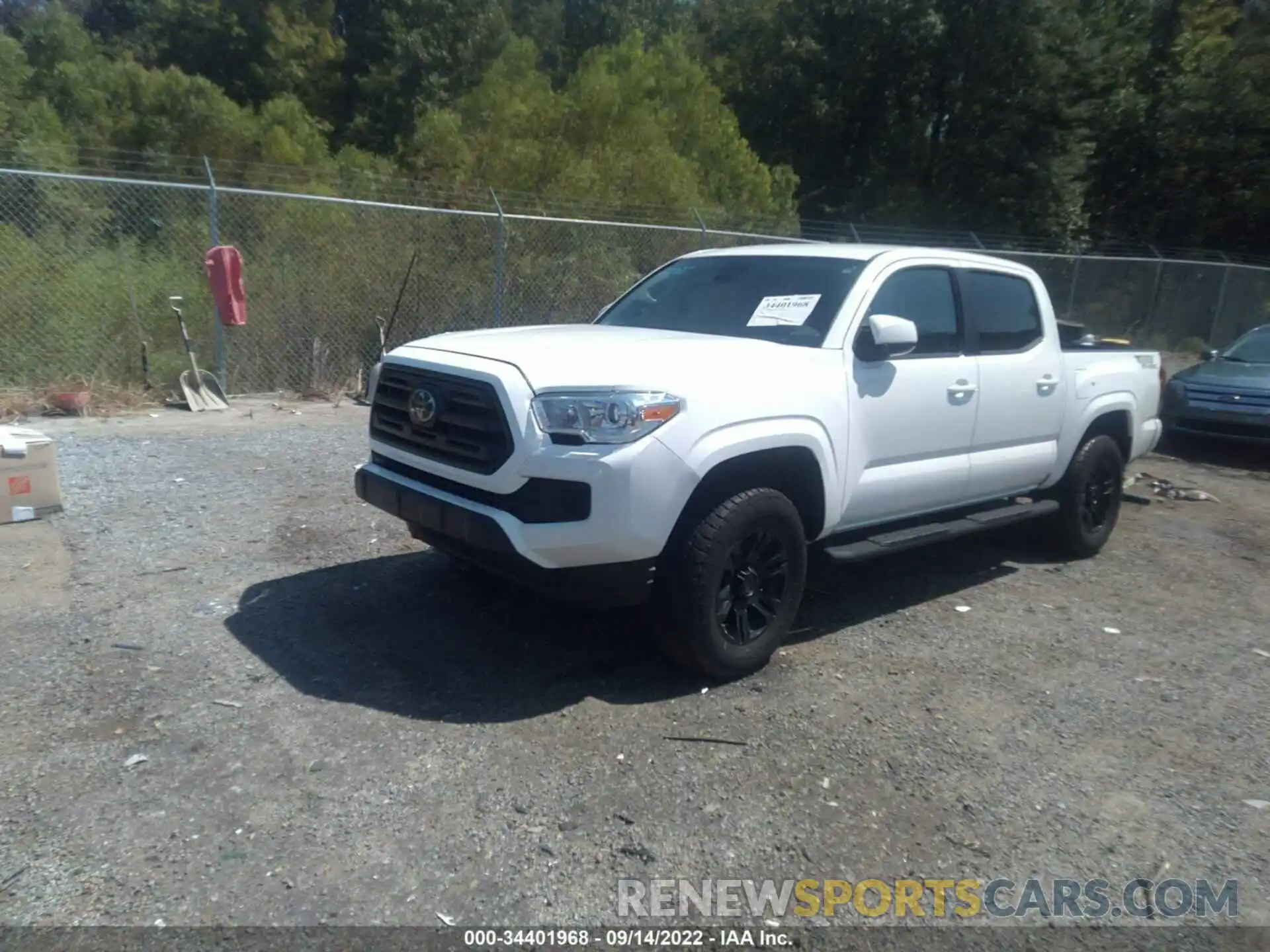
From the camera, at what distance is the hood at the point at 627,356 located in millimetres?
4328

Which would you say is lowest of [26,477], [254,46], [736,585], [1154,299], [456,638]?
[1154,299]

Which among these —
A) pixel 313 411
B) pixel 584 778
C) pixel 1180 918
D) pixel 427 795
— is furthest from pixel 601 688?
pixel 313 411

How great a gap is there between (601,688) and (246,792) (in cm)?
153

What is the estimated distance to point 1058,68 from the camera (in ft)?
82.4

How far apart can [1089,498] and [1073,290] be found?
12727mm

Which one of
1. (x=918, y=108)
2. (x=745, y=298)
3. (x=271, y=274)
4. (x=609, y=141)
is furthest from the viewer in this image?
(x=918, y=108)

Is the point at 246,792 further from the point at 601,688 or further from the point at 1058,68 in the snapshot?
the point at 1058,68

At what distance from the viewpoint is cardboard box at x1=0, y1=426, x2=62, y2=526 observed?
628 cm

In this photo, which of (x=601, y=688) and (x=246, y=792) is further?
(x=601, y=688)

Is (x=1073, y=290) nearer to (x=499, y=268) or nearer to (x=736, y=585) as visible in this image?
(x=499, y=268)

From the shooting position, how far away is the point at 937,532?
566 centimetres

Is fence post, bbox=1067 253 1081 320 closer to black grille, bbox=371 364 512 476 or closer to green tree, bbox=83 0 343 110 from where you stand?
black grille, bbox=371 364 512 476

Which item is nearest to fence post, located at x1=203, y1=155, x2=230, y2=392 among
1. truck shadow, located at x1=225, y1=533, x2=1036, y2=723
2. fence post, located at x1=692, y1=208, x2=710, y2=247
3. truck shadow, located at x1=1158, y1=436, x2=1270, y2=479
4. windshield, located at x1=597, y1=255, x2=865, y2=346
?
truck shadow, located at x1=225, y1=533, x2=1036, y2=723

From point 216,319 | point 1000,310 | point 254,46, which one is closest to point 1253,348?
point 1000,310
